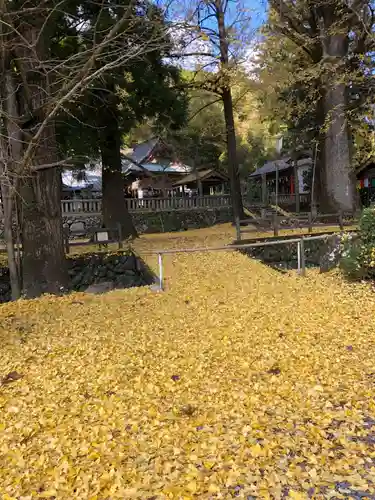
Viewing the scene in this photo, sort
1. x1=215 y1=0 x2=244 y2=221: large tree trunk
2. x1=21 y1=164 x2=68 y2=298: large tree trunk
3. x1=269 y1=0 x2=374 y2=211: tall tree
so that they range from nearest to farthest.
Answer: x1=21 y1=164 x2=68 y2=298: large tree trunk, x1=269 y1=0 x2=374 y2=211: tall tree, x1=215 y1=0 x2=244 y2=221: large tree trunk

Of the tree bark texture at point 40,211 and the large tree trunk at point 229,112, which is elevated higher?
the large tree trunk at point 229,112

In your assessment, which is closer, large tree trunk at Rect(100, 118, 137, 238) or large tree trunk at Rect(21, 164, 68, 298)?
large tree trunk at Rect(21, 164, 68, 298)

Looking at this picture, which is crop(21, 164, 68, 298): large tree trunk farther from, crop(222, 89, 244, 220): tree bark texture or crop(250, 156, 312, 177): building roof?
crop(250, 156, 312, 177): building roof

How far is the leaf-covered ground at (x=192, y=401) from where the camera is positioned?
2.27 m

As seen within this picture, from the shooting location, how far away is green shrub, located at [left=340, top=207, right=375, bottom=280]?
6727 mm

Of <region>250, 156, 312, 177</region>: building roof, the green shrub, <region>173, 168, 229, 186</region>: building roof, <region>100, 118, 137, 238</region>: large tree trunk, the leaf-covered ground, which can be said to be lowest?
the leaf-covered ground

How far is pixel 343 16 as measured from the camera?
14719mm

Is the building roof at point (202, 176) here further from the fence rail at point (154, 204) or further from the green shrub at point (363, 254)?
the green shrub at point (363, 254)

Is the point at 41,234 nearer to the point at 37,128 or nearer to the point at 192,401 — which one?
the point at 37,128

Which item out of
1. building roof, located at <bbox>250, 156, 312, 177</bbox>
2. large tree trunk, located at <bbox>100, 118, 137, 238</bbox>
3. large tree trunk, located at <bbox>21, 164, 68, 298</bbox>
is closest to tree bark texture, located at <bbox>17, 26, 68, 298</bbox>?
large tree trunk, located at <bbox>21, 164, 68, 298</bbox>

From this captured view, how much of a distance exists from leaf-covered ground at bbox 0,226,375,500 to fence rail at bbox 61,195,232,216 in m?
13.2

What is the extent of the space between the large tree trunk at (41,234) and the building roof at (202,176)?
1877 cm

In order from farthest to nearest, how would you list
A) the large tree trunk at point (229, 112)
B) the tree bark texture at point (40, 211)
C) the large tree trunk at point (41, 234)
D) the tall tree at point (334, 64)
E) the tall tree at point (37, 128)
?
the large tree trunk at point (229, 112) < the tall tree at point (334, 64) < the large tree trunk at point (41, 234) < the tree bark texture at point (40, 211) < the tall tree at point (37, 128)

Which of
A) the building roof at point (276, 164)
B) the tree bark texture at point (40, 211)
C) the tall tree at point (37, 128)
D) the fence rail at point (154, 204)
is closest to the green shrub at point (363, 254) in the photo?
the tall tree at point (37, 128)
